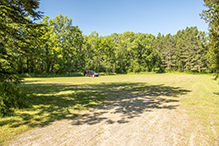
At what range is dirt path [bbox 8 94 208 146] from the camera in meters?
3.64

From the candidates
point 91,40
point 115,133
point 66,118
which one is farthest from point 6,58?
point 91,40

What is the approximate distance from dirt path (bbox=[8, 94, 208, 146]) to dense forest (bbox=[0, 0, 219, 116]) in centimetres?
307

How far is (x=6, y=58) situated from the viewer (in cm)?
648

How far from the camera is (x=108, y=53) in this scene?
5950cm

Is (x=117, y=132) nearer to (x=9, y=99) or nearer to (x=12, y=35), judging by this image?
(x=9, y=99)

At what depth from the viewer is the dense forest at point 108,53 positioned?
39844 mm

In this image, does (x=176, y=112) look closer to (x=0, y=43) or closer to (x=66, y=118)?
(x=66, y=118)

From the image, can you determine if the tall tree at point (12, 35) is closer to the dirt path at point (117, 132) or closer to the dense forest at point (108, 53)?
the dirt path at point (117, 132)

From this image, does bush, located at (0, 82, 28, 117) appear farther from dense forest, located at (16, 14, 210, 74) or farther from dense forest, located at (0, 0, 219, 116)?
dense forest, located at (16, 14, 210, 74)

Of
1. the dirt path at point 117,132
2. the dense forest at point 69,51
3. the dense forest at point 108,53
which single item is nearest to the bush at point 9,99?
the dense forest at point 69,51

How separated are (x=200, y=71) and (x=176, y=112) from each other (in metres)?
63.2

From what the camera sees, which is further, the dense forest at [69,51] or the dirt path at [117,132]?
the dense forest at [69,51]

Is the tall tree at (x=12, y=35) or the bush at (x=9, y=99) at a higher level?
the tall tree at (x=12, y=35)

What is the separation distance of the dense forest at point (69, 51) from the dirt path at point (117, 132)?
3.07 meters
